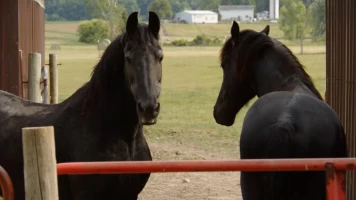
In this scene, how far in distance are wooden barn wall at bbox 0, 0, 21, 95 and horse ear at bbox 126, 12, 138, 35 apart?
4.92m

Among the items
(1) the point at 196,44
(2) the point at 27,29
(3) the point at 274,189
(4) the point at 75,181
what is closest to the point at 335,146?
(3) the point at 274,189

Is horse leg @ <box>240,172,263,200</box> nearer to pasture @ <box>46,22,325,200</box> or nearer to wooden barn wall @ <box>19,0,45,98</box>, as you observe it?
Result: pasture @ <box>46,22,325,200</box>

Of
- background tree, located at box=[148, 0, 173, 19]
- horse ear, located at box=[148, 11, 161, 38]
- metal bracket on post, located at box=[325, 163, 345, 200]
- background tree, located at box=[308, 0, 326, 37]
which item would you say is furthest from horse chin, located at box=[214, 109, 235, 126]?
background tree, located at box=[148, 0, 173, 19]

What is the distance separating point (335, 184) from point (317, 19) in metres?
75.6

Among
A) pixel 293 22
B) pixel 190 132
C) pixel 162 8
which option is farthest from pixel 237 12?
pixel 190 132

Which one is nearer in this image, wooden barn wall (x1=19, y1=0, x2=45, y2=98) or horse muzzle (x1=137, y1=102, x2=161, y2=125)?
horse muzzle (x1=137, y1=102, x2=161, y2=125)

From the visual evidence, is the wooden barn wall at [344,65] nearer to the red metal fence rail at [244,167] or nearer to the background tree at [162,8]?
the red metal fence rail at [244,167]

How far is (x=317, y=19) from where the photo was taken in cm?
7712

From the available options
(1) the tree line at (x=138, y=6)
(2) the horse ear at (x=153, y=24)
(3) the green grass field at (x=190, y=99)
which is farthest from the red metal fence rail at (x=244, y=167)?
(1) the tree line at (x=138, y=6)

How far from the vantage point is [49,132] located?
10.8 ft

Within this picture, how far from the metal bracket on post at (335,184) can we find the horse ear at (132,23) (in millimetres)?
2251

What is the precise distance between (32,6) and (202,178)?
577 centimetres

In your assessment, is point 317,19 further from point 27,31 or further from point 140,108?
point 140,108

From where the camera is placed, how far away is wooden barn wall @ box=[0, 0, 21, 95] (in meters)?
9.76
